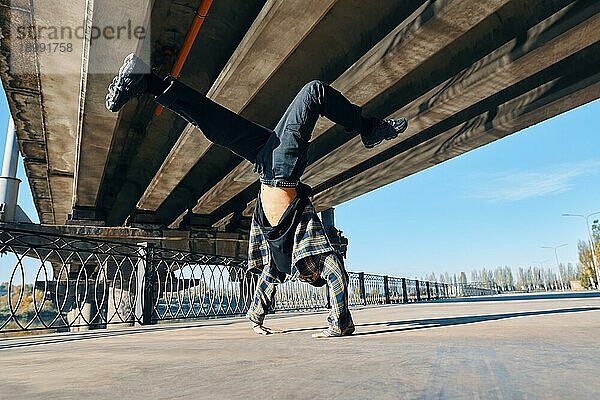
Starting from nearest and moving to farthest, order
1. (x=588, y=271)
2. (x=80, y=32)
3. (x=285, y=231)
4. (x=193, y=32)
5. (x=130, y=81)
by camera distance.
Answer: (x=130, y=81) → (x=285, y=231) → (x=80, y=32) → (x=193, y=32) → (x=588, y=271)

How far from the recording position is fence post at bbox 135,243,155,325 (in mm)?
6854

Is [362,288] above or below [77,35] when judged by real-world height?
below

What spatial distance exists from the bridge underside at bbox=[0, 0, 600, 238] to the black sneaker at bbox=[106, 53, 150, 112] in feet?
8.03

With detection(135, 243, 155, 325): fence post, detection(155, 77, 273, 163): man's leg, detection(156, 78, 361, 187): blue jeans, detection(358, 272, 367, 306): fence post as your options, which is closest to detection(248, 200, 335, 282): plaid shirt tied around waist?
detection(156, 78, 361, 187): blue jeans

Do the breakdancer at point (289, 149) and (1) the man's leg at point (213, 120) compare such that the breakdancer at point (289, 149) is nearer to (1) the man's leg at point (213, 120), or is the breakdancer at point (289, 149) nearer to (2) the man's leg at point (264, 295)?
(1) the man's leg at point (213, 120)

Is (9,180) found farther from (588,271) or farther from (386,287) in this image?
(588,271)

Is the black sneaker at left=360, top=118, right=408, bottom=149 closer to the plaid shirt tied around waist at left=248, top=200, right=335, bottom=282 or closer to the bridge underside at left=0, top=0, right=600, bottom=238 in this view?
the plaid shirt tied around waist at left=248, top=200, right=335, bottom=282

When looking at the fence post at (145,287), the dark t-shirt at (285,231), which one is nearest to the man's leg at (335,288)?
the dark t-shirt at (285,231)

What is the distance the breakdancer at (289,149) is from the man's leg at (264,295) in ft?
0.49

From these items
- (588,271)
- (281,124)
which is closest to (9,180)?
(281,124)

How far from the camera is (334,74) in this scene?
695 centimetres

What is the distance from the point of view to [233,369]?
64.6 inches

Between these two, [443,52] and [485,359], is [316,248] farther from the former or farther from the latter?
[443,52]

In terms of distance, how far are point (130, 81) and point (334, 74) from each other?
478 centimetres
